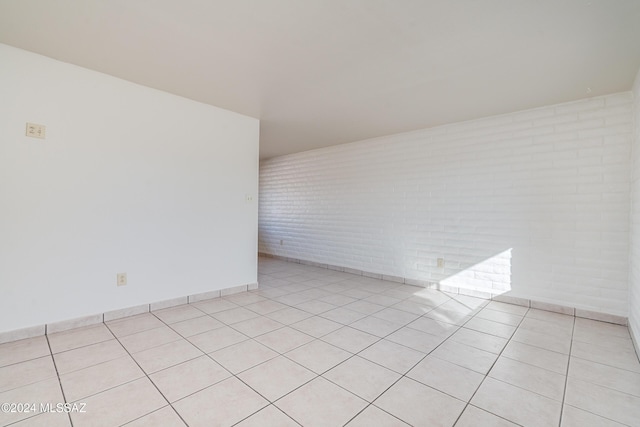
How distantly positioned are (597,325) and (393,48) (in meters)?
3.21

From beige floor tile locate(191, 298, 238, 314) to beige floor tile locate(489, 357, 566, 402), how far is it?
8.18 ft

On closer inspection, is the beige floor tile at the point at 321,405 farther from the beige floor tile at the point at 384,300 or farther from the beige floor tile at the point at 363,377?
the beige floor tile at the point at 384,300

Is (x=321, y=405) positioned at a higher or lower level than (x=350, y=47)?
lower

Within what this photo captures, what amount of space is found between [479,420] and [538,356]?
1.08 meters

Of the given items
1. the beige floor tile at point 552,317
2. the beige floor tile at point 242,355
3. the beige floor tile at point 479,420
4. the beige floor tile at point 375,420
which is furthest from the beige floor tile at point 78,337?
the beige floor tile at point 552,317

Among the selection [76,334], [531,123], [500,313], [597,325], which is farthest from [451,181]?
[76,334]

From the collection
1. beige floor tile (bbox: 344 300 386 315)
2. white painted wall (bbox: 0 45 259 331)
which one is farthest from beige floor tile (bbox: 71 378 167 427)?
beige floor tile (bbox: 344 300 386 315)

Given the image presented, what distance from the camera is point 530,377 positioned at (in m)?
1.89

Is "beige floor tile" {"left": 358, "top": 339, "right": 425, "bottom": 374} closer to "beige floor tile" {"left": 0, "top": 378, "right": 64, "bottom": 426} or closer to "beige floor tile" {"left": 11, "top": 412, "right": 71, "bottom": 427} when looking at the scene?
"beige floor tile" {"left": 11, "top": 412, "right": 71, "bottom": 427}

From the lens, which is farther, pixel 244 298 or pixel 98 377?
pixel 244 298

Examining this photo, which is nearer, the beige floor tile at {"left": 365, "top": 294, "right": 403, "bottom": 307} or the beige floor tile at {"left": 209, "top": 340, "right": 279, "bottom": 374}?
the beige floor tile at {"left": 209, "top": 340, "right": 279, "bottom": 374}

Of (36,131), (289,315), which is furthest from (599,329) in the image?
(36,131)

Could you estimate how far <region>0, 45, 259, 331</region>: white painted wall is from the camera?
2.26 metres

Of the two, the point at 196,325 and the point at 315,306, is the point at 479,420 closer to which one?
the point at 315,306
